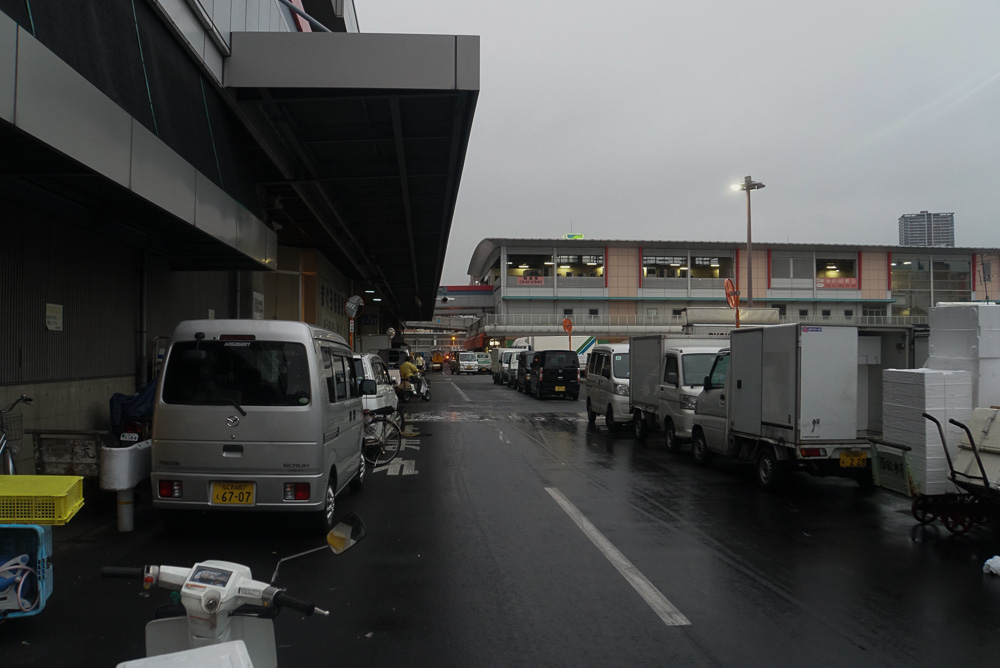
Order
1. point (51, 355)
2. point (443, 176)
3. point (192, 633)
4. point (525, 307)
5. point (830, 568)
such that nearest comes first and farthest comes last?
point (192, 633) < point (830, 568) < point (51, 355) < point (443, 176) < point (525, 307)

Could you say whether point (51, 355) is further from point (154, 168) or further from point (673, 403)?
point (673, 403)

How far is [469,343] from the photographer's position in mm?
87875

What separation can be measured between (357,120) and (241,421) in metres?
7.49

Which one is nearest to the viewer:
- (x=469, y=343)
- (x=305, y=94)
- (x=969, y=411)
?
(x=969, y=411)

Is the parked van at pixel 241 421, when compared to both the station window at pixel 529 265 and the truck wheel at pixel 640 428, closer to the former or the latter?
the truck wheel at pixel 640 428

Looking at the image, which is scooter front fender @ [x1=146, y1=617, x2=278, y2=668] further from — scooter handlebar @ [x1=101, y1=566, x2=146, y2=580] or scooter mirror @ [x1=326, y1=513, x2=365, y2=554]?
scooter mirror @ [x1=326, y1=513, x2=365, y2=554]

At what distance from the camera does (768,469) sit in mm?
9688

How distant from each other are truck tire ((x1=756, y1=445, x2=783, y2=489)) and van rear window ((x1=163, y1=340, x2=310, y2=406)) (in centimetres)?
658

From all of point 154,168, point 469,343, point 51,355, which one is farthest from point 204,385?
point 469,343

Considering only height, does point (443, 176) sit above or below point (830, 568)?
above

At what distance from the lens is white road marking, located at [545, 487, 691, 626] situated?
191 inches

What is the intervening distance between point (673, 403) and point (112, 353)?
33.0 ft

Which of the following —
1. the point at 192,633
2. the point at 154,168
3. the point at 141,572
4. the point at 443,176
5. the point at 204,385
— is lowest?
the point at 192,633

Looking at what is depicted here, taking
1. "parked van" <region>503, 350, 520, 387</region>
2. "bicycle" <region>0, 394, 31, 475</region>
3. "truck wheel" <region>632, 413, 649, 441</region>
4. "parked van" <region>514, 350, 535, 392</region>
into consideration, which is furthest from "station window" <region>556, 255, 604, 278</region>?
"bicycle" <region>0, 394, 31, 475</region>
